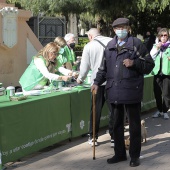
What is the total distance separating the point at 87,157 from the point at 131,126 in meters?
0.95

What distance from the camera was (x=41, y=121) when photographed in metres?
6.06

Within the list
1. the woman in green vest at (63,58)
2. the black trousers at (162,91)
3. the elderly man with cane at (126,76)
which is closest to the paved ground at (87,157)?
the elderly man with cane at (126,76)

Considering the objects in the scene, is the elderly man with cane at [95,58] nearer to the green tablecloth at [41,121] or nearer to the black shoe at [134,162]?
the green tablecloth at [41,121]

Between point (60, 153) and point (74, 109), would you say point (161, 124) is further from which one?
point (60, 153)

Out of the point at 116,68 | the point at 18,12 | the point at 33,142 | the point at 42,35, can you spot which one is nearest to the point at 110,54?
the point at 116,68

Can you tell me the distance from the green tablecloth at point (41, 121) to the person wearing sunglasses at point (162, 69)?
2201mm

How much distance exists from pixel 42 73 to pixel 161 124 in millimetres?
2859

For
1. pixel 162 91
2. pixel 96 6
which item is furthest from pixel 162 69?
pixel 96 6

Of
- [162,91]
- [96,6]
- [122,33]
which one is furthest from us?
[96,6]

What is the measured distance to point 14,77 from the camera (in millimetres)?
11539

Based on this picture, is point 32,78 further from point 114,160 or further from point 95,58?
point 114,160

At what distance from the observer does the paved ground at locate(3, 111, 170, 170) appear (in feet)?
18.3

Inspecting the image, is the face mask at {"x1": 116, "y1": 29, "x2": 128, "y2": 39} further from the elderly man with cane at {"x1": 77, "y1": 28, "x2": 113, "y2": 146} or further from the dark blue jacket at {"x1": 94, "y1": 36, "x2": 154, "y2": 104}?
the elderly man with cane at {"x1": 77, "y1": 28, "x2": 113, "y2": 146}

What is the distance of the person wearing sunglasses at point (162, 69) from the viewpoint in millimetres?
8734
